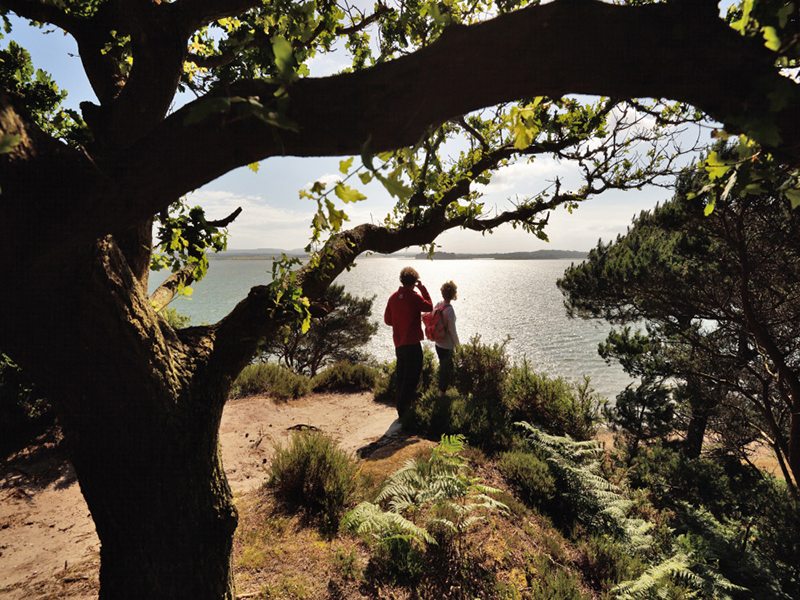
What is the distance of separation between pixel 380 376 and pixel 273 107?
9445mm

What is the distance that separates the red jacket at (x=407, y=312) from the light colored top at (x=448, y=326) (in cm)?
75

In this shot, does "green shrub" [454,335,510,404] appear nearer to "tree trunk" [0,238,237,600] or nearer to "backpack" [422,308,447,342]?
"backpack" [422,308,447,342]

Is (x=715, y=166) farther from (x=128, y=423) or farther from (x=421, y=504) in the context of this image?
(x=421, y=504)

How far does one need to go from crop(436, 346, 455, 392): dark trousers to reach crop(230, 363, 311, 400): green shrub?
138 inches

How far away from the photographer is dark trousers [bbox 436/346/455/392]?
7462mm

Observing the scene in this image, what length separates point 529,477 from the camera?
4.42 m

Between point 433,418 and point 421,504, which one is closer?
point 421,504

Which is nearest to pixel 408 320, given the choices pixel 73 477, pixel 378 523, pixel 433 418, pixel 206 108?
pixel 433 418

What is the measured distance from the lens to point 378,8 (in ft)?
15.8

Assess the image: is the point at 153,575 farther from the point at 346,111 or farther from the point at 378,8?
the point at 378,8

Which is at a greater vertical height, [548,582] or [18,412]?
[548,582]

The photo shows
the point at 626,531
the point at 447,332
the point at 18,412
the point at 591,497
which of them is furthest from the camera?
the point at 447,332

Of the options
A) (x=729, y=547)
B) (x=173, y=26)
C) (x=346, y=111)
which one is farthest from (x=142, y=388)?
(x=729, y=547)

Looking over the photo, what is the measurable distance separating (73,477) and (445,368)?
6.41 meters
